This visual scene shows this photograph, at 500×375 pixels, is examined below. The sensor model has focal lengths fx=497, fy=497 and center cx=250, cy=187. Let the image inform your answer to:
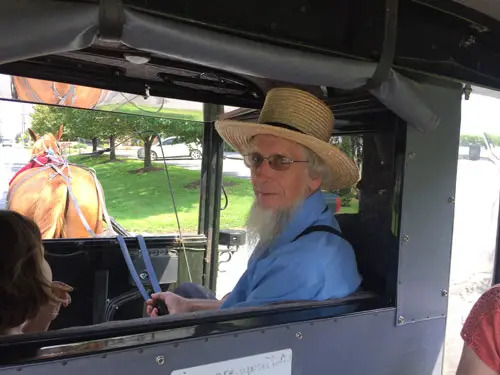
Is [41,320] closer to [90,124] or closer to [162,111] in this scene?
[162,111]

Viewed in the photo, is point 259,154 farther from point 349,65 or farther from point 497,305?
point 497,305

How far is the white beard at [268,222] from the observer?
1.92 meters

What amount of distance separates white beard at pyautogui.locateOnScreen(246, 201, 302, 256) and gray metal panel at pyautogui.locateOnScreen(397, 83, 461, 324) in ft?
1.43

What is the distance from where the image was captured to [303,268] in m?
1.69

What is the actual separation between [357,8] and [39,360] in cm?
132

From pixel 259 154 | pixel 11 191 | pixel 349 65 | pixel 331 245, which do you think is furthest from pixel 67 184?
pixel 349 65

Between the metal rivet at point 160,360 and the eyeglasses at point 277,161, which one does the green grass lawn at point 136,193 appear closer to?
the eyeglasses at point 277,161

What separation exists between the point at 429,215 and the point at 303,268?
1.66ft

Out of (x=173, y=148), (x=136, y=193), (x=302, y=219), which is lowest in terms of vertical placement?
(x=136, y=193)

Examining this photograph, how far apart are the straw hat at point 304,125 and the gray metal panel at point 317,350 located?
23.7 inches

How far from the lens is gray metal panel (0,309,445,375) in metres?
1.14

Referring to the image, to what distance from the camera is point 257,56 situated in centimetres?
126

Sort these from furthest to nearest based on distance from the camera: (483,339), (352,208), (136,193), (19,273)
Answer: (136,193) < (352,208) < (19,273) < (483,339)

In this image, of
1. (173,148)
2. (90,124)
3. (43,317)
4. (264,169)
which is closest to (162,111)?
(264,169)
